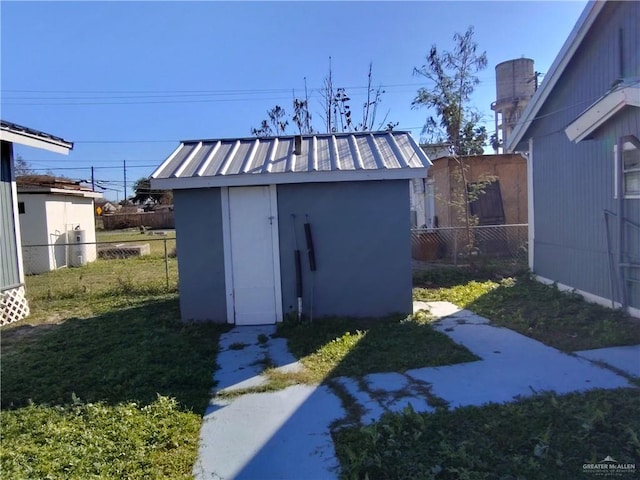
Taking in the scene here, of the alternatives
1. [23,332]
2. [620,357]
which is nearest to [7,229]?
[23,332]

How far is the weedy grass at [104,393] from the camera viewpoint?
2945 mm

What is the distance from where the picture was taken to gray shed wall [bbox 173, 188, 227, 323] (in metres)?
6.49

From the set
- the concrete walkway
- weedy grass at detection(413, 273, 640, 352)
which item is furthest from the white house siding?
weedy grass at detection(413, 273, 640, 352)

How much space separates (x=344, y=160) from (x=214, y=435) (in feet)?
14.3

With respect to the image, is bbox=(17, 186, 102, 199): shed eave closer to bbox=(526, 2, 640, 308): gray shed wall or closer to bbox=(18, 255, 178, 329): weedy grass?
bbox=(18, 255, 178, 329): weedy grass

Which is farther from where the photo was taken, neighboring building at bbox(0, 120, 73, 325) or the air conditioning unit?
the air conditioning unit

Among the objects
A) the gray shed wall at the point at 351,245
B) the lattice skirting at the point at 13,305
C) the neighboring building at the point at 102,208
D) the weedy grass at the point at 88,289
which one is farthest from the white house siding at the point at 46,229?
the neighboring building at the point at 102,208

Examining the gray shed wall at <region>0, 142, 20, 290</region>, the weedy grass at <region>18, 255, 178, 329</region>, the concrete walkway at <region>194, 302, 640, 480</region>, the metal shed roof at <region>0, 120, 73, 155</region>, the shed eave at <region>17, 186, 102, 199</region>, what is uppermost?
the metal shed roof at <region>0, 120, 73, 155</region>

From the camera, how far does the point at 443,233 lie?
13055 millimetres

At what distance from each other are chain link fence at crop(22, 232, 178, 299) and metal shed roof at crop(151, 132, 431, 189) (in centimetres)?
310

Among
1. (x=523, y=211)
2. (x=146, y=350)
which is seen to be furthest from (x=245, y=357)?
(x=523, y=211)

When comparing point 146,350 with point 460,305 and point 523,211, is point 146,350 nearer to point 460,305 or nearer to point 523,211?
point 460,305

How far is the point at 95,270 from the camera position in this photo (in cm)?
1311

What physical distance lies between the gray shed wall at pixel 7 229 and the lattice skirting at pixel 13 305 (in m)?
0.14
